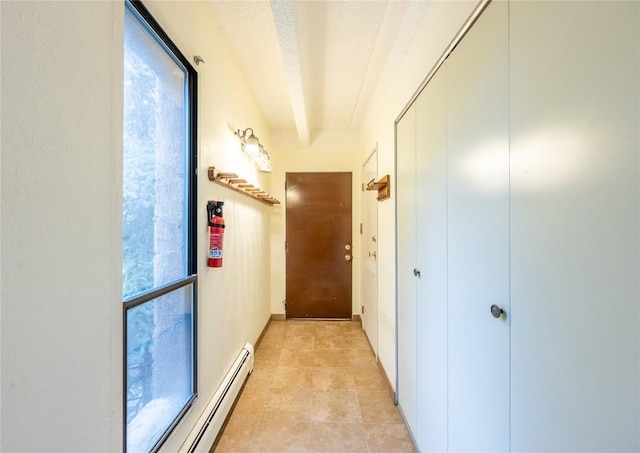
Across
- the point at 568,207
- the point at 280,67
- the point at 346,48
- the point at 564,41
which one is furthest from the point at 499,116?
the point at 280,67

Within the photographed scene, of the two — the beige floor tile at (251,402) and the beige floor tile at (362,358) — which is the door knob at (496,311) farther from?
the beige floor tile at (362,358)

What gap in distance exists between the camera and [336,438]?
1.50 meters

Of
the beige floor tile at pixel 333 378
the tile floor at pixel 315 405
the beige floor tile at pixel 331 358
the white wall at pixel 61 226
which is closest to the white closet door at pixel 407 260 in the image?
the tile floor at pixel 315 405

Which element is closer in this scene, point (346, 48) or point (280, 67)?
point (346, 48)

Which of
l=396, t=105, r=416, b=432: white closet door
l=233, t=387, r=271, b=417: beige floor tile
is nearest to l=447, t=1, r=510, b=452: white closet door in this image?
l=396, t=105, r=416, b=432: white closet door

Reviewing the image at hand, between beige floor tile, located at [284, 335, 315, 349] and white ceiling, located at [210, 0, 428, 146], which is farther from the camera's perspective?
beige floor tile, located at [284, 335, 315, 349]

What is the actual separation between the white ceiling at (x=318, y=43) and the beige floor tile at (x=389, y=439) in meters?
2.44

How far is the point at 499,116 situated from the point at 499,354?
77cm

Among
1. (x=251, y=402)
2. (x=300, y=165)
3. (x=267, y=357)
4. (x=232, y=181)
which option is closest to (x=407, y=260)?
(x=232, y=181)

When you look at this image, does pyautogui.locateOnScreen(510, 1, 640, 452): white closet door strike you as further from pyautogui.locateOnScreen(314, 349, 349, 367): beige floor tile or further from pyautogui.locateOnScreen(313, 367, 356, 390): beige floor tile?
pyautogui.locateOnScreen(314, 349, 349, 367): beige floor tile

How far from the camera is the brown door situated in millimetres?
3396

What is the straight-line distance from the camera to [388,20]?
59.6 inches

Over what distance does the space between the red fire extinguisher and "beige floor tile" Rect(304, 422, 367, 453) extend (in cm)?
121

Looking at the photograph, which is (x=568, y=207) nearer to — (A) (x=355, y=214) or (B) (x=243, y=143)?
(B) (x=243, y=143)
